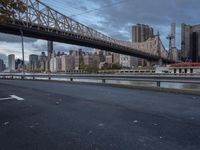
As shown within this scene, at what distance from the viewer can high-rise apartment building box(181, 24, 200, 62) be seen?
140125mm

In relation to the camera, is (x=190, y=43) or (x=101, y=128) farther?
(x=190, y=43)

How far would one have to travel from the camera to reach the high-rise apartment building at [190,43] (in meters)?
140

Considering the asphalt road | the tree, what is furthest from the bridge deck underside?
the asphalt road

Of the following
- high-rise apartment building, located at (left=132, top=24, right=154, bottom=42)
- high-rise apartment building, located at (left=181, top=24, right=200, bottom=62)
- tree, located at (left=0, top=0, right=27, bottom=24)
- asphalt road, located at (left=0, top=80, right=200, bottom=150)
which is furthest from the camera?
high-rise apartment building, located at (left=132, top=24, right=154, bottom=42)

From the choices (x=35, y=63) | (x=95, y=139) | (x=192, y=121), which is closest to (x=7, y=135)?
(x=95, y=139)

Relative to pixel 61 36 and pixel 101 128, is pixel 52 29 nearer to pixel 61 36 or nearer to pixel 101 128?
pixel 61 36

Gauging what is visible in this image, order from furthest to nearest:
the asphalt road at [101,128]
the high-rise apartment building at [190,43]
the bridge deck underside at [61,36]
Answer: the high-rise apartment building at [190,43]
the bridge deck underside at [61,36]
the asphalt road at [101,128]

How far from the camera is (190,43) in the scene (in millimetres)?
146375

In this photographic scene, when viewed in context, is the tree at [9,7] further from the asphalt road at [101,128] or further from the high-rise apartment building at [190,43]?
the high-rise apartment building at [190,43]

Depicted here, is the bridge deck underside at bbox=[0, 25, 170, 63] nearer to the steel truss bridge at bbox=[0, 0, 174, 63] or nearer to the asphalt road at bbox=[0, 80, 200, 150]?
the steel truss bridge at bbox=[0, 0, 174, 63]

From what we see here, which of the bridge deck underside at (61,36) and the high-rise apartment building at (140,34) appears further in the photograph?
the high-rise apartment building at (140,34)

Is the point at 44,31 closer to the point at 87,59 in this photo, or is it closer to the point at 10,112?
the point at 10,112

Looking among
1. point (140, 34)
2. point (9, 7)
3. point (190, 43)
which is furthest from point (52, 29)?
point (140, 34)

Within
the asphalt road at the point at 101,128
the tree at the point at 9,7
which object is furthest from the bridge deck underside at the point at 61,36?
the asphalt road at the point at 101,128
